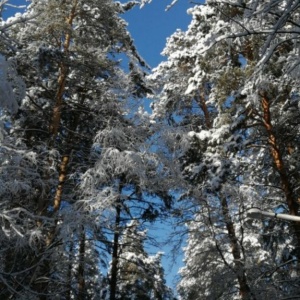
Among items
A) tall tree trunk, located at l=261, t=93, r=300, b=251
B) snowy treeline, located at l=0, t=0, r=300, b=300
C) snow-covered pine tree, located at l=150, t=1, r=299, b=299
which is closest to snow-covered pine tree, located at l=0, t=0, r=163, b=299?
snowy treeline, located at l=0, t=0, r=300, b=300

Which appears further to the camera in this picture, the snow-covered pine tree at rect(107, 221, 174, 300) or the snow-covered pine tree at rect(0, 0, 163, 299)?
the snow-covered pine tree at rect(107, 221, 174, 300)

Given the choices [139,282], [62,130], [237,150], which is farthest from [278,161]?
[139,282]

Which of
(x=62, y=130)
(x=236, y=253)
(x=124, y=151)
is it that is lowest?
(x=236, y=253)

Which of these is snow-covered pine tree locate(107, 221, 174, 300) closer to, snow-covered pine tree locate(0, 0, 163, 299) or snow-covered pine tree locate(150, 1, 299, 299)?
snow-covered pine tree locate(150, 1, 299, 299)

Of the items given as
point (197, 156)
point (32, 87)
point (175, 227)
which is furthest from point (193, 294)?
point (32, 87)

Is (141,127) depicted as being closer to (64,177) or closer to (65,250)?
(64,177)

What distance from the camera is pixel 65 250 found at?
926cm

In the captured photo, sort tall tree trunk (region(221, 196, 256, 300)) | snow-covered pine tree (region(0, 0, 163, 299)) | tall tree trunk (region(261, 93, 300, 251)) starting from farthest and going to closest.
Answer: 1. tall tree trunk (region(221, 196, 256, 300))
2. tall tree trunk (region(261, 93, 300, 251))
3. snow-covered pine tree (region(0, 0, 163, 299))

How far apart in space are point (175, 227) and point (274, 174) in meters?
3.59

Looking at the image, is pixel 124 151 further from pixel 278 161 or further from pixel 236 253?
pixel 236 253

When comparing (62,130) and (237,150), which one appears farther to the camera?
(62,130)

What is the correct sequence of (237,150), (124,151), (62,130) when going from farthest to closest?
1. (62,130)
2. (237,150)
3. (124,151)

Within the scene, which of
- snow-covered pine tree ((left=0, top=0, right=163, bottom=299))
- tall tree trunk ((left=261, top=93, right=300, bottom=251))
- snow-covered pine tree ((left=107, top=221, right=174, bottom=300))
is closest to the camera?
snow-covered pine tree ((left=0, top=0, right=163, bottom=299))

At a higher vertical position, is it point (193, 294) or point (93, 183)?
point (93, 183)
